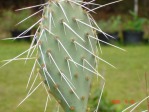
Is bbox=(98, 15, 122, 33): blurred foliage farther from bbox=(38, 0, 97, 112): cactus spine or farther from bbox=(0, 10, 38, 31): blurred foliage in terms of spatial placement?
bbox=(38, 0, 97, 112): cactus spine

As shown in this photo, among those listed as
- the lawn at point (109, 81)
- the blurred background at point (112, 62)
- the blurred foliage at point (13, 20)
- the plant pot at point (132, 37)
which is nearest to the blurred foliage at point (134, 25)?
the blurred background at point (112, 62)

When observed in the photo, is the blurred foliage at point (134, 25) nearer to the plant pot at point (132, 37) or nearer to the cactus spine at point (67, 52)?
the plant pot at point (132, 37)

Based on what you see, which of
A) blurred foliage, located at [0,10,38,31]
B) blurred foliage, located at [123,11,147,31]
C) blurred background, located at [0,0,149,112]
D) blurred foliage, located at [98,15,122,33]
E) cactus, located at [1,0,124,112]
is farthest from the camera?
blurred foliage, located at [0,10,38,31]

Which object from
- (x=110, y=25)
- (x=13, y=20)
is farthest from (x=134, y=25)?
(x=13, y=20)

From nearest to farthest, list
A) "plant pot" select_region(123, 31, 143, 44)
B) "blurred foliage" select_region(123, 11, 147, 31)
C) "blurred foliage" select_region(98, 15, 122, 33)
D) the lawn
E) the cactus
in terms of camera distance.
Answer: the cactus
the lawn
"blurred foliage" select_region(123, 11, 147, 31)
"plant pot" select_region(123, 31, 143, 44)
"blurred foliage" select_region(98, 15, 122, 33)

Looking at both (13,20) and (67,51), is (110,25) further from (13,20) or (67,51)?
(67,51)

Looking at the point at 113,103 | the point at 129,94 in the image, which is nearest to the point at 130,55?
the point at 129,94

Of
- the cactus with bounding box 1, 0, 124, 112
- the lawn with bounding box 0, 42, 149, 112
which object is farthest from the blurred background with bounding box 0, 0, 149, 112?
the cactus with bounding box 1, 0, 124, 112
